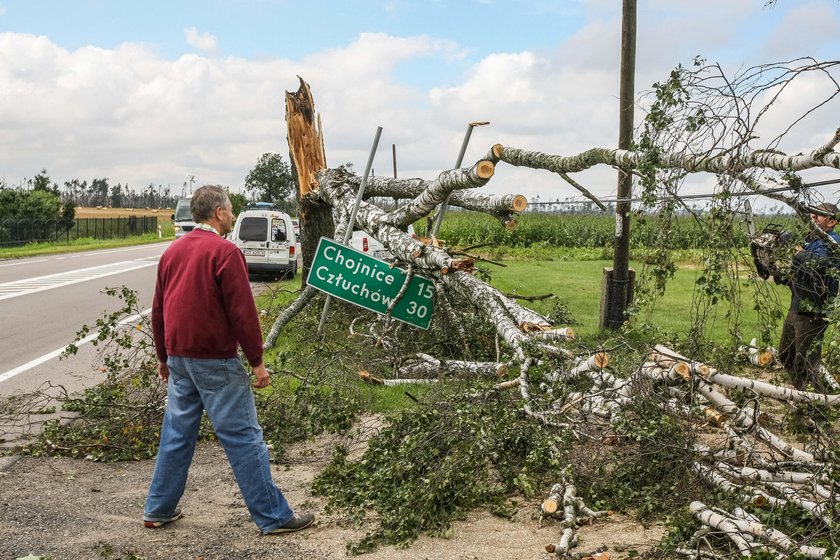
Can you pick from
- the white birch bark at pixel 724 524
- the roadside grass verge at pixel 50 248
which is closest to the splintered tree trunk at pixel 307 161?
the white birch bark at pixel 724 524

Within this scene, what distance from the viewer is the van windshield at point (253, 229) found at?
824 inches

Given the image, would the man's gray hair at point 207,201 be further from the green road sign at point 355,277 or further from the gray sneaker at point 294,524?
the green road sign at point 355,277

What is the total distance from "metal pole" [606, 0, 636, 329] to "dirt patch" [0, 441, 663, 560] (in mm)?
6397

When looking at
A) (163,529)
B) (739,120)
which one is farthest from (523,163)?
(163,529)

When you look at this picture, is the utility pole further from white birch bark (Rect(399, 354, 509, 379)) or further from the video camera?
the video camera

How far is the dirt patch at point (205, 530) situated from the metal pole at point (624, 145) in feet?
21.0

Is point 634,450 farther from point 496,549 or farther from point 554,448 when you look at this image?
point 496,549

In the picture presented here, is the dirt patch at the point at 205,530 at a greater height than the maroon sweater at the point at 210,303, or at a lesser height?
A: lesser

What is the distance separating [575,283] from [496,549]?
14.6 metres

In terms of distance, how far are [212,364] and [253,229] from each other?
661 inches

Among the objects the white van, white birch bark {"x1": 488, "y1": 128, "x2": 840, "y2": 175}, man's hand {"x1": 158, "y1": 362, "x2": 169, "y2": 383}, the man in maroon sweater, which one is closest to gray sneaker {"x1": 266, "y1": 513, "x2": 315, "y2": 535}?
the man in maroon sweater

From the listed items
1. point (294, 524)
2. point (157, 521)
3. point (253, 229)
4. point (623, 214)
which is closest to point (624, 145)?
point (623, 214)

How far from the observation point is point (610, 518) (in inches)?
183

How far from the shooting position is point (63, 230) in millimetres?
43000
